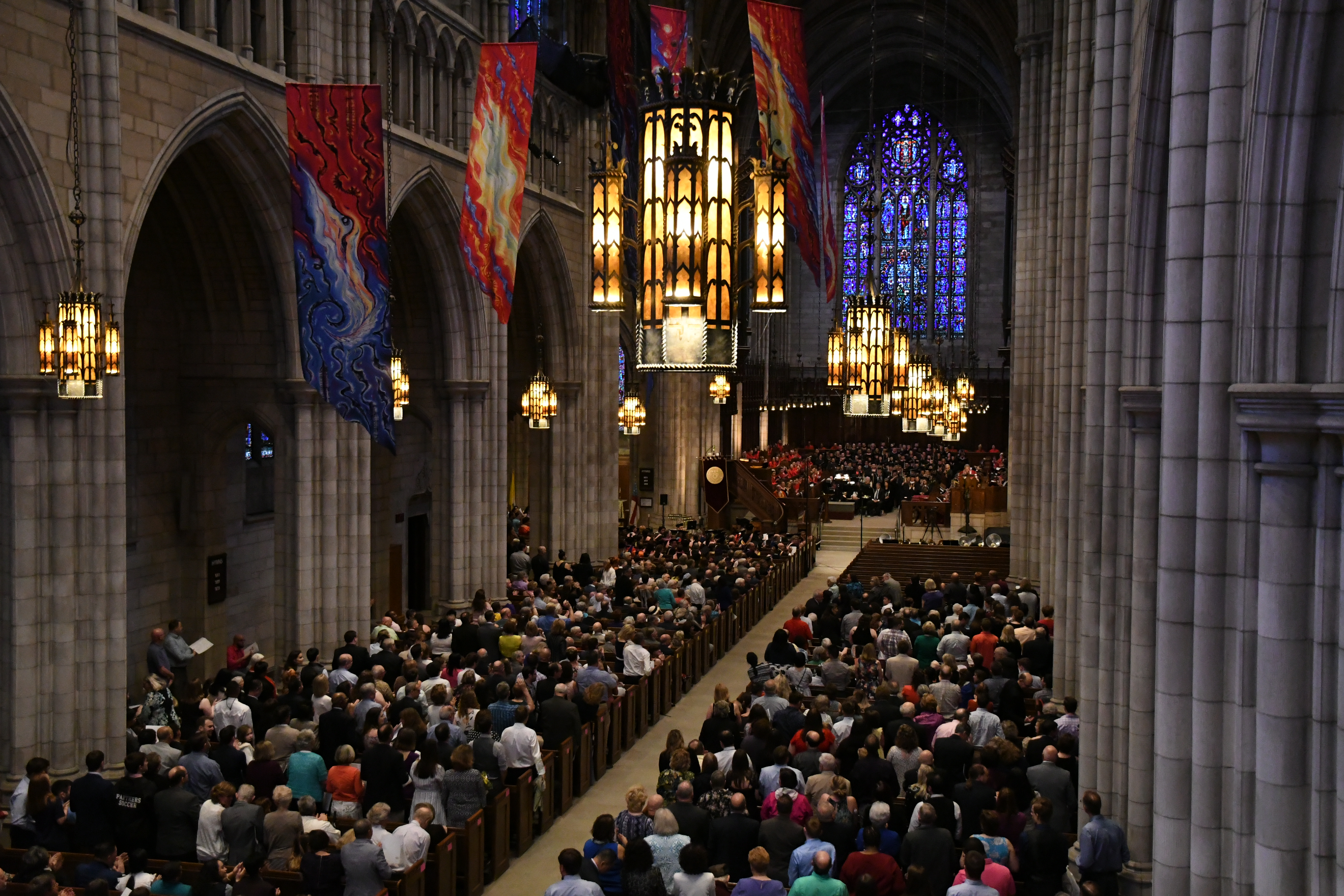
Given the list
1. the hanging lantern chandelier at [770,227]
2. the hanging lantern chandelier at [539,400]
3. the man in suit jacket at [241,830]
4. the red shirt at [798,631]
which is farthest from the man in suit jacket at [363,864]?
the hanging lantern chandelier at [539,400]

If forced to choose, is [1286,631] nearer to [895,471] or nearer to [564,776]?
[564,776]

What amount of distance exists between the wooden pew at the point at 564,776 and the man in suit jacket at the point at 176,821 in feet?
13.2

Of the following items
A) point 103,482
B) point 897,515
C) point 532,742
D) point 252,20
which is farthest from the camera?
point 897,515

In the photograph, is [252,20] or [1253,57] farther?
[252,20]

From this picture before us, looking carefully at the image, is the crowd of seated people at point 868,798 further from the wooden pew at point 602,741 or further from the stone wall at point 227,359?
the stone wall at point 227,359

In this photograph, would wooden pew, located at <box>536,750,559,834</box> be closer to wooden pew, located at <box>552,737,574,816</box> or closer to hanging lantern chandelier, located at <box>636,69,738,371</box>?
wooden pew, located at <box>552,737,574,816</box>

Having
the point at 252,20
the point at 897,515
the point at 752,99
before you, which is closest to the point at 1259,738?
the point at 252,20

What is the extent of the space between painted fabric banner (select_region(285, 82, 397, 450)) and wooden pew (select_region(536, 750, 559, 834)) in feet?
12.8

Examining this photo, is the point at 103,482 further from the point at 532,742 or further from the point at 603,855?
the point at 603,855

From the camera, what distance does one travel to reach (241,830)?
28.5 ft

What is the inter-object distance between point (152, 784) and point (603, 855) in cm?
361

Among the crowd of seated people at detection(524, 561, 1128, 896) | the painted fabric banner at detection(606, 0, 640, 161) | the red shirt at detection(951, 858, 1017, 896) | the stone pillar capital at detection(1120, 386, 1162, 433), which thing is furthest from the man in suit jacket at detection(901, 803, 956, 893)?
the painted fabric banner at detection(606, 0, 640, 161)

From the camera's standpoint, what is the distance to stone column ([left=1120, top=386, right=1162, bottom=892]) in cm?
816

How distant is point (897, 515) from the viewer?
38.8 m
